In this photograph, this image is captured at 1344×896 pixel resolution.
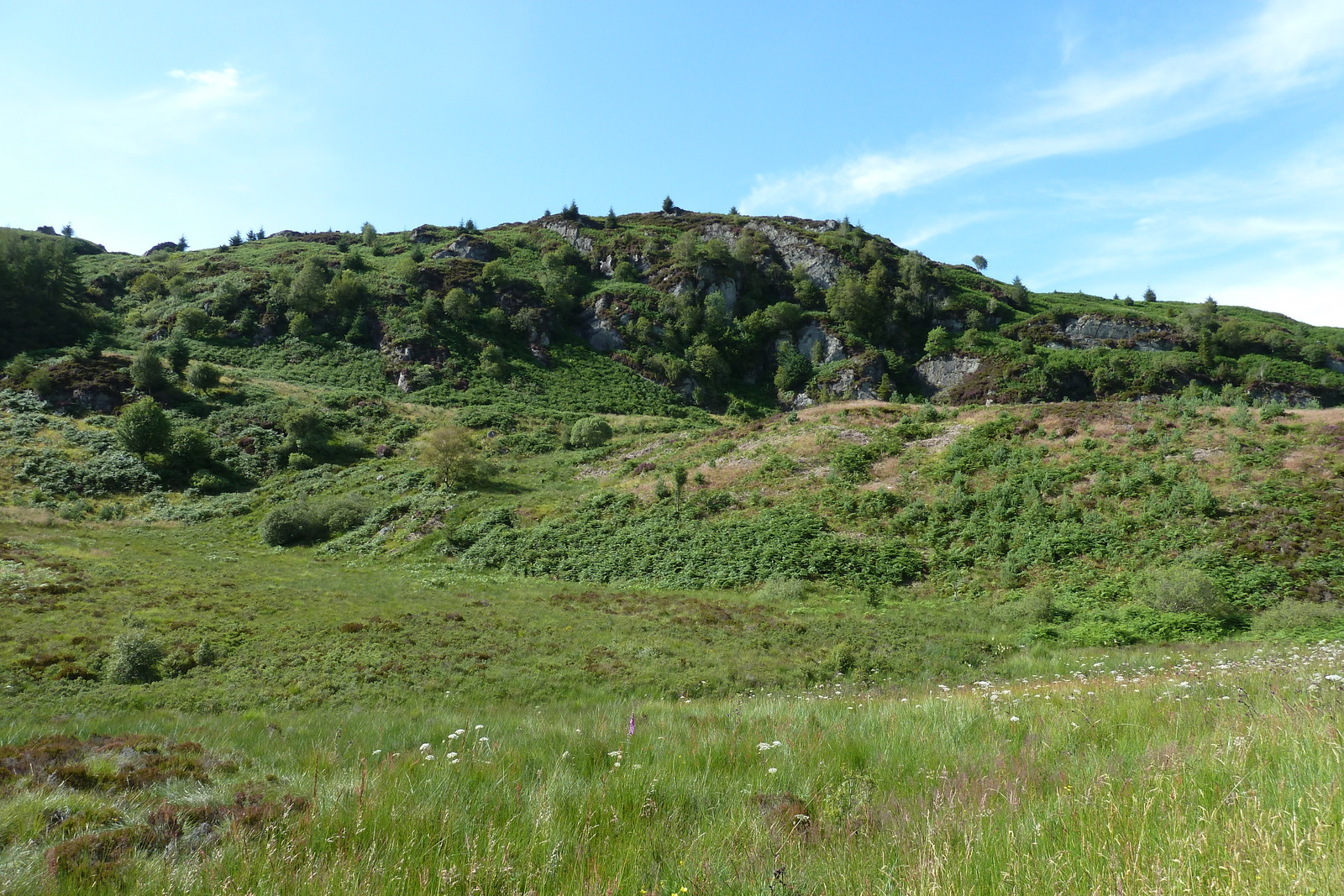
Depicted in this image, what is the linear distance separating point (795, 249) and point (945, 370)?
131ft

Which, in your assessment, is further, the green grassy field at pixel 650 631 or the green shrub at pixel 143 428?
the green shrub at pixel 143 428

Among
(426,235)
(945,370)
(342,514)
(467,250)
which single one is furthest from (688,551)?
(426,235)

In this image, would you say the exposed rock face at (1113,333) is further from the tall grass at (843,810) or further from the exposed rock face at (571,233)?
the tall grass at (843,810)

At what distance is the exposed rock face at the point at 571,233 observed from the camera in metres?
116

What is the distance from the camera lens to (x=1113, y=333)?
82062 mm

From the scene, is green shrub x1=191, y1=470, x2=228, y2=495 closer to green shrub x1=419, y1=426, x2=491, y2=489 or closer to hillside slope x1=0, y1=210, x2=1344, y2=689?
hillside slope x1=0, y1=210, x2=1344, y2=689

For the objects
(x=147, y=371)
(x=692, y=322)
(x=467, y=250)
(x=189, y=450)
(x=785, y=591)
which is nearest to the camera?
(x=785, y=591)

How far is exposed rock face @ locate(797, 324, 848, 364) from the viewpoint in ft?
289

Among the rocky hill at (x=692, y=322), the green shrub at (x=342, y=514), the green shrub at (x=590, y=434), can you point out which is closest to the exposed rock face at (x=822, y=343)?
the rocky hill at (x=692, y=322)

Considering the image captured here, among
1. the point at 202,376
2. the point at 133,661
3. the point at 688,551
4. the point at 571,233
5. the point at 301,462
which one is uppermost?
the point at 571,233

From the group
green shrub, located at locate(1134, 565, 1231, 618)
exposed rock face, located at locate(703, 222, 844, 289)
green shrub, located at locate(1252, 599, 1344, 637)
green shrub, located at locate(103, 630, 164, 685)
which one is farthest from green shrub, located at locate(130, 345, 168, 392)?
exposed rock face, located at locate(703, 222, 844, 289)

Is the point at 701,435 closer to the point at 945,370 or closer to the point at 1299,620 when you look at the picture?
the point at 1299,620

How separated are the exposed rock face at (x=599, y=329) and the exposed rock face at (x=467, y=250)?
26.6 meters

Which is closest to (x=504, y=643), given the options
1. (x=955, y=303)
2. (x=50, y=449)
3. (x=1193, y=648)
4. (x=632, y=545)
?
(x=632, y=545)
